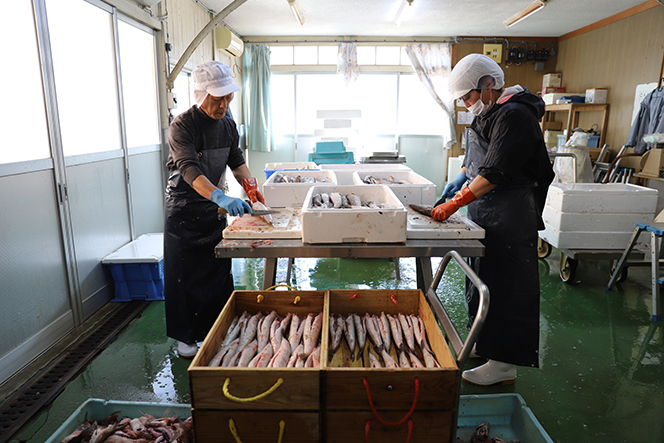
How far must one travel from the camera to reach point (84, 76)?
3.21m

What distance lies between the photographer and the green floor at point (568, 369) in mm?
2084

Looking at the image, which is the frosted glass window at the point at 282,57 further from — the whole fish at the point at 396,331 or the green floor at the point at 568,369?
the whole fish at the point at 396,331

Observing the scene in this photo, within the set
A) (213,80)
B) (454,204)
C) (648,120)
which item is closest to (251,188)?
(213,80)

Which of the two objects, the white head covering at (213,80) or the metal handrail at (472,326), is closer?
the metal handrail at (472,326)

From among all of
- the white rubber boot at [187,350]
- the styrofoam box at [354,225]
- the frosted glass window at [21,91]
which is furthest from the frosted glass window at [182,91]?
the styrofoam box at [354,225]

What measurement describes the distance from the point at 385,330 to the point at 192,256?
1293mm

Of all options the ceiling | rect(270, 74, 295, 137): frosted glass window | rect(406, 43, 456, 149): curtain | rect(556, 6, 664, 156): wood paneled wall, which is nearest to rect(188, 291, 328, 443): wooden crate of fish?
the ceiling

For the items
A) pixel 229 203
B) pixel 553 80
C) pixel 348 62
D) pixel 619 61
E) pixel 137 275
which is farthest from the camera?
pixel 348 62

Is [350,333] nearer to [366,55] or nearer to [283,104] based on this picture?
[283,104]

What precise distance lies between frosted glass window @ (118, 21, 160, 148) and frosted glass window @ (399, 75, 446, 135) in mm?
5329

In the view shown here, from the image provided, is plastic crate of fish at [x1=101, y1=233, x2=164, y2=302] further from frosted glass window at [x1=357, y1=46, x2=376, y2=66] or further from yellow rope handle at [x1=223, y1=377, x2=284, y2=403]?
frosted glass window at [x1=357, y1=46, x2=376, y2=66]

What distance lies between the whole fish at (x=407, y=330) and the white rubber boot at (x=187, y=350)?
1.39 m

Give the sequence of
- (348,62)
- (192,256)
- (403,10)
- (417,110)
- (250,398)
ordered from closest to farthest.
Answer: (250,398)
(192,256)
(403,10)
(348,62)
(417,110)

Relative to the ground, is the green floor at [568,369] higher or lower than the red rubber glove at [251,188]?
lower
